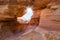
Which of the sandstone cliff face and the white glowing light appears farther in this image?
the white glowing light

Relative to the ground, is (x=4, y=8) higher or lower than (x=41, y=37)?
higher

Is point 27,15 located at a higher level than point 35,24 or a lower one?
higher

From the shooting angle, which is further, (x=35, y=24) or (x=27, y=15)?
(x=27, y=15)

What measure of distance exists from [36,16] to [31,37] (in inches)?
15.4

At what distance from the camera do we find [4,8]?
1.80 metres

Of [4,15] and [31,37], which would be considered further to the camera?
[4,15]

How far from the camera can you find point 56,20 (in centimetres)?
149

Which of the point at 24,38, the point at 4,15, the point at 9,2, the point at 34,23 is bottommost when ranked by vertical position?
the point at 24,38

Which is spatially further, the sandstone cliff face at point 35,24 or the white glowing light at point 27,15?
the white glowing light at point 27,15

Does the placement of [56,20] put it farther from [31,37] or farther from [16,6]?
[16,6]

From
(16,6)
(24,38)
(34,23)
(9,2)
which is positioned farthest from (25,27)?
(9,2)

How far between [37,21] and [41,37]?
32cm

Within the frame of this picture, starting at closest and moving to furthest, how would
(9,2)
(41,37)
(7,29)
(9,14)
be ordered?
(41,37) < (7,29) < (9,14) < (9,2)

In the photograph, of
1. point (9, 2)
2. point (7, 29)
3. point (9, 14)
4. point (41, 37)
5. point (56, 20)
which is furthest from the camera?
point (9, 2)
